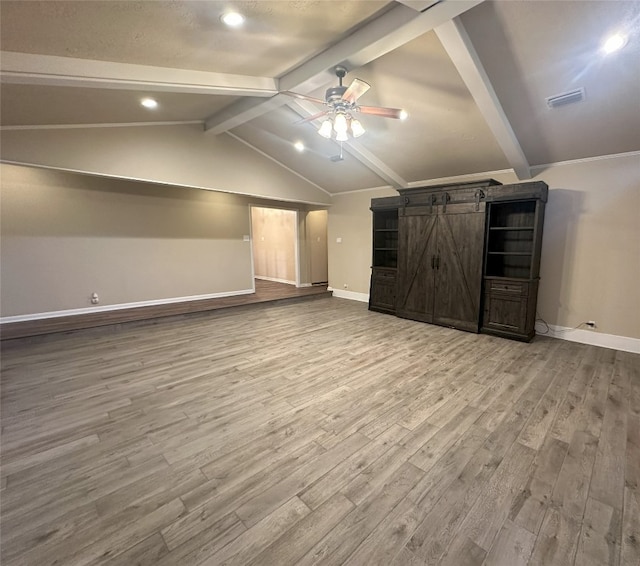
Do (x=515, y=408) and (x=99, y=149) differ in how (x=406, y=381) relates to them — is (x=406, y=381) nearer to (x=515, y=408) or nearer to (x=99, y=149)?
(x=515, y=408)

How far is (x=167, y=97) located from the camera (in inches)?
139

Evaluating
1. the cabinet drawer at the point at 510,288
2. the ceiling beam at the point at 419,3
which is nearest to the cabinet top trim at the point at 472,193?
the cabinet drawer at the point at 510,288

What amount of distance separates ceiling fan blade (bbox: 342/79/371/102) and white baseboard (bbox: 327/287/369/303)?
4.66 metres

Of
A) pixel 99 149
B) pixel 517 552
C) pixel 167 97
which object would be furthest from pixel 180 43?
pixel 517 552

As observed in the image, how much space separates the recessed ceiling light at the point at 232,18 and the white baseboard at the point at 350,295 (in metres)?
5.42

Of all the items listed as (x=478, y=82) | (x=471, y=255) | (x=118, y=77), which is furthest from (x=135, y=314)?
(x=478, y=82)

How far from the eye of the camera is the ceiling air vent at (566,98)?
2960 millimetres

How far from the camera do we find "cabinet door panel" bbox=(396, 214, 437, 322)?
492 cm

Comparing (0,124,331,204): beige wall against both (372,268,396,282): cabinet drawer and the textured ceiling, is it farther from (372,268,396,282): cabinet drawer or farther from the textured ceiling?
(372,268,396,282): cabinet drawer

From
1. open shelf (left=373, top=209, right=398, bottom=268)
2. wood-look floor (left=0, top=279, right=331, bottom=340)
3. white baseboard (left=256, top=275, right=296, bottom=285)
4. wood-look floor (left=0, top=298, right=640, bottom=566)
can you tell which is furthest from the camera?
white baseboard (left=256, top=275, right=296, bottom=285)

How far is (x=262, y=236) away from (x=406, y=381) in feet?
25.1

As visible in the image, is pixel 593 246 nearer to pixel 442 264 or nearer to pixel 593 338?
pixel 593 338

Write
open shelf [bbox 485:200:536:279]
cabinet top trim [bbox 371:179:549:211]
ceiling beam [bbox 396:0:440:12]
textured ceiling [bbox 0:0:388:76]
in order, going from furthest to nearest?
open shelf [bbox 485:200:536:279], cabinet top trim [bbox 371:179:549:211], ceiling beam [bbox 396:0:440:12], textured ceiling [bbox 0:0:388:76]

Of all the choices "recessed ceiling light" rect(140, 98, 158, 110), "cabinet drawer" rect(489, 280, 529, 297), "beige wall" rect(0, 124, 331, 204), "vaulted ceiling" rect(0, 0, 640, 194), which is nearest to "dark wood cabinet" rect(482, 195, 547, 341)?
"cabinet drawer" rect(489, 280, 529, 297)
